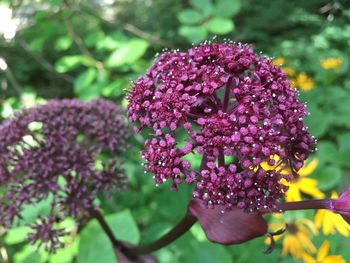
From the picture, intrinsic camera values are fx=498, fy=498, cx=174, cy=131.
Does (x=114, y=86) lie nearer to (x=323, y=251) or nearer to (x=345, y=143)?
(x=345, y=143)

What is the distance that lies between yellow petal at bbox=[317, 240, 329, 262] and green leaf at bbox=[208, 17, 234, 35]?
0.92 meters

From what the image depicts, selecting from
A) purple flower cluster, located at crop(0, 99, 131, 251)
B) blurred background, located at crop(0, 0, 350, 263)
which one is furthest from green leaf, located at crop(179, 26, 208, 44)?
purple flower cluster, located at crop(0, 99, 131, 251)

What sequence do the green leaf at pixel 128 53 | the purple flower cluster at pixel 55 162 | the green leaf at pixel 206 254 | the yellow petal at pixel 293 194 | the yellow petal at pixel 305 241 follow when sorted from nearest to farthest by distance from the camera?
the purple flower cluster at pixel 55 162
the green leaf at pixel 206 254
the yellow petal at pixel 305 241
the yellow petal at pixel 293 194
the green leaf at pixel 128 53

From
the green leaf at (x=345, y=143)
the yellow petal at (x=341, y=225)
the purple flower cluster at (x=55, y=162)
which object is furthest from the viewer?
the green leaf at (x=345, y=143)

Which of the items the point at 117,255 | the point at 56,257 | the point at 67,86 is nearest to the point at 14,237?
the point at 56,257

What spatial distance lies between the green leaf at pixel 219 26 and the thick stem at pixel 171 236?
0.98 metres

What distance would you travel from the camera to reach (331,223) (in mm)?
1356

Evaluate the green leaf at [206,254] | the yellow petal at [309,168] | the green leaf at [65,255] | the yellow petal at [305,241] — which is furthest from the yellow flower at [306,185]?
the green leaf at [65,255]

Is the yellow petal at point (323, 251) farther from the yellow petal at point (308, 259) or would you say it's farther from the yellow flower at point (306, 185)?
the yellow flower at point (306, 185)

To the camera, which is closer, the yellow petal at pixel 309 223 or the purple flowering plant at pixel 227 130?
the purple flowering plant at pixel 227 130

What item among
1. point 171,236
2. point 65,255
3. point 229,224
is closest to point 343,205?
point 229,224

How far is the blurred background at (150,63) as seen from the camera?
1344mm

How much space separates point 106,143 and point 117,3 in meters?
2.66

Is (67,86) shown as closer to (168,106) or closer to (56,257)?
(56,257)
